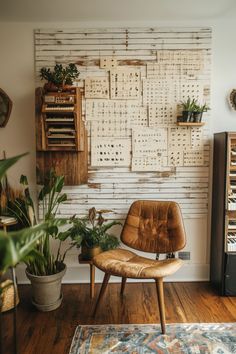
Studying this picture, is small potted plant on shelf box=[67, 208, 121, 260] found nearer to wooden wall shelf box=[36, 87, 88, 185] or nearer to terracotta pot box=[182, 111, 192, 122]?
wooden wall shelf box=[36, 87, 88, 185]

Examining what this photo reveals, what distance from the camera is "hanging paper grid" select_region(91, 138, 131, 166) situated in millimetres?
2838

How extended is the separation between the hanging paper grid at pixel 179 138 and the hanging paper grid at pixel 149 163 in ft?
0.51

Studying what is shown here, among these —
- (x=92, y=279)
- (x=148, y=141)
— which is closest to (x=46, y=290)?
(x=92, y=279)

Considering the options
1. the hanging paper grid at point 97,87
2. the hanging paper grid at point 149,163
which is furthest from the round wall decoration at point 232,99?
the hanging paper grid at point 97,87

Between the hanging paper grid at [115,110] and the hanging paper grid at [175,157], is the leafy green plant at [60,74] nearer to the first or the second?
the hanging paper grid at [115,110]

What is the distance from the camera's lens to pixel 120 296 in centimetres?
266

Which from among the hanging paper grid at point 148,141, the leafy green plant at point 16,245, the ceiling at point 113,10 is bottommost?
the leafy green plant at point 16,245

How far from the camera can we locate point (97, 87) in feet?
9.18

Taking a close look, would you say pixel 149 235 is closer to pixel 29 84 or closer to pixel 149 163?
pixel 149 163

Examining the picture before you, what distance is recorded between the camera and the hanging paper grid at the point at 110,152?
9.31 ft

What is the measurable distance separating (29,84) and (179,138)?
5.12 feet

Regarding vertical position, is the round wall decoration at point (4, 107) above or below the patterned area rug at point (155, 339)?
above

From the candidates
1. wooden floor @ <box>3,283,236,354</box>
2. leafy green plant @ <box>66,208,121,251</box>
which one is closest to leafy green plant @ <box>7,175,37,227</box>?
leafy green plant @ <box>66,208,121,251</box>

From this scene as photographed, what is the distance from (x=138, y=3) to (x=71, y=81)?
872mm
